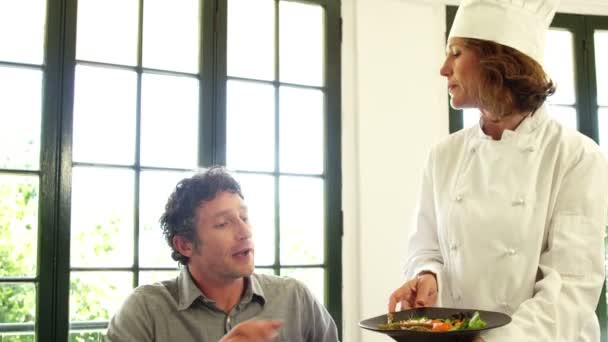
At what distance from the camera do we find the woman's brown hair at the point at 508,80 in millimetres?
1766

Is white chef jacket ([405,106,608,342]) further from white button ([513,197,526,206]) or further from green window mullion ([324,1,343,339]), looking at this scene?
green window mullion ([324,1,343,339])

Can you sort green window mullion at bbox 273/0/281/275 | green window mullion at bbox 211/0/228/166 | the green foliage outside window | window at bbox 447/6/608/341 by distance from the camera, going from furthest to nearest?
window at bbox 447/6/608/341 < green window mullion at bbox 273/0/281/275 < green window mullion at bbox 211/0/228/166 < the green foliage outside window

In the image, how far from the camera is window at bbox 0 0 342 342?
2.79 metres

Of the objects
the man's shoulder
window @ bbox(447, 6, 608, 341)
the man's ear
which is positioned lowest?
the man's shoulder

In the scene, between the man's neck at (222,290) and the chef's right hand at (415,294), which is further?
the man's neck at (222,290)

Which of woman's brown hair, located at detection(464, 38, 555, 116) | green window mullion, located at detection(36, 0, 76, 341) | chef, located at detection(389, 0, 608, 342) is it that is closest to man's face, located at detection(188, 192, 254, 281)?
chef, located at detection(389, 0, 608, 342)

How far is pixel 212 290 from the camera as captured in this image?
6.79ft

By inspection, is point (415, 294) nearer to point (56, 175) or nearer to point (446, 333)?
point (446, 333)

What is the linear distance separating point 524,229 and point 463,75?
Answer: 40cm

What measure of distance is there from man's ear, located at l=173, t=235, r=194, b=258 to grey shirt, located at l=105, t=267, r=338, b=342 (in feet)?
0.16

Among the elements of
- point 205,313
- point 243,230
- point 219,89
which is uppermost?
point 219,89

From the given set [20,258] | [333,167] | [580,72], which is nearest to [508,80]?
[333,167]

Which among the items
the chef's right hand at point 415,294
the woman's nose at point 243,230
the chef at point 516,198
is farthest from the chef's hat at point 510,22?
the woman's nose at point 243,230

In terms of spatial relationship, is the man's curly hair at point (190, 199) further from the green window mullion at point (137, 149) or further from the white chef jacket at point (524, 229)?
the green window mullion at point (137, 149)
